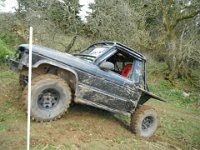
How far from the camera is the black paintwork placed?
698 centimetres

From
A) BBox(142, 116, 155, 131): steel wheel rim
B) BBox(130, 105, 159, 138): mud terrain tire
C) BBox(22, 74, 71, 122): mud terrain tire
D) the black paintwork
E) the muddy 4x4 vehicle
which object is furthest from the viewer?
BBox(142, 116, 155, 131): steel wheel rim

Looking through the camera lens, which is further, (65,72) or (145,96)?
(145,96)

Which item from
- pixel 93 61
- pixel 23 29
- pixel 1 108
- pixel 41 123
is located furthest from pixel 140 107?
pixel 23 29

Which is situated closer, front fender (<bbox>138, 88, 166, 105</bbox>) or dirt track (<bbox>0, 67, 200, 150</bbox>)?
dirt track (<bbox>0, 67, 200, 150</bbox>)

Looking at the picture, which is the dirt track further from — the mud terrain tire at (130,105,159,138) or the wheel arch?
the wheel arch

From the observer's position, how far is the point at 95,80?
745 cm

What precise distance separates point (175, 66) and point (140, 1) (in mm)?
4211

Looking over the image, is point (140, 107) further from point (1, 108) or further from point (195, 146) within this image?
point (1, 108)

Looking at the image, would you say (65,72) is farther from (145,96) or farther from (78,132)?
(145,96)

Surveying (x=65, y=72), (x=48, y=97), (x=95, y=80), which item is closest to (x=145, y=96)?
(x=95, y=80)

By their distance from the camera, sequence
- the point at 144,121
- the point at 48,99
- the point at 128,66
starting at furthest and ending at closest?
the point at 128,66
the point at 144,121
the point at 48,99

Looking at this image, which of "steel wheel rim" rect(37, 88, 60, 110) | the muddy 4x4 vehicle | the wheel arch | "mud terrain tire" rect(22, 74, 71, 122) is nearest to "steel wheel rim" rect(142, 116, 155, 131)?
the muddy 4x4 vehicle

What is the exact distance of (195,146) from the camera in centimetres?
927

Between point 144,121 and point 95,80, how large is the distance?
6.70 feet
